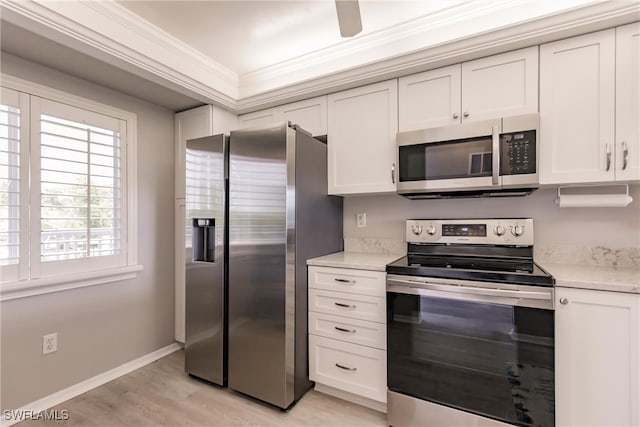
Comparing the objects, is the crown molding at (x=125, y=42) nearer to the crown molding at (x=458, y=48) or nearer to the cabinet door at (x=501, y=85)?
the crown molding at (x=458, y=48)

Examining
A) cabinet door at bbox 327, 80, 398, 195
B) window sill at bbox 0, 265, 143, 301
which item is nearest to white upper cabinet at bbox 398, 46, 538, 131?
cabinet door at bbox 327, 80, 398, 195

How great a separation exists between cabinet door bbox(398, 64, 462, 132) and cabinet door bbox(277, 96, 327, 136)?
0.59m

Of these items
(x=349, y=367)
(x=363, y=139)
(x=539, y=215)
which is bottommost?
(x=349, y=367)

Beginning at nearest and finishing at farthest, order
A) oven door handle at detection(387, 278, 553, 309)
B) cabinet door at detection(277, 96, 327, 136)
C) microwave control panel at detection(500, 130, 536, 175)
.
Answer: oven door handle at detection(387, 278, 553, 309)
microwave control panel at detection(500, 130, 536, 175)
cabinet door at detection(277, 96, 327, 136)

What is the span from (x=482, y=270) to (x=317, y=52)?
6.30 feet

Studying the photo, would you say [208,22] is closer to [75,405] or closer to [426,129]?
[426,129]

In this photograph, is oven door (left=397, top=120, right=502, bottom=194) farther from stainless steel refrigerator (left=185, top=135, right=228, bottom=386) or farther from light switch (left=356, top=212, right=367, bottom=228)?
stainless steel refrigerator (left=185, top=135, right=228, bottom=386)

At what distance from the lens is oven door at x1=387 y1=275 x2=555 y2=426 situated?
4.65 ft

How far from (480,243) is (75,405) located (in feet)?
9.39

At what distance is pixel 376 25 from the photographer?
2.02 meters

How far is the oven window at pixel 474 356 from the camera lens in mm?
1419

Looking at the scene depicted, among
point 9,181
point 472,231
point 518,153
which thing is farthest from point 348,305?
point 9,181

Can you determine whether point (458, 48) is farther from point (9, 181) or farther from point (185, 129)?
point (9, 181)

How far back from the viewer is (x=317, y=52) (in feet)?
7.54
